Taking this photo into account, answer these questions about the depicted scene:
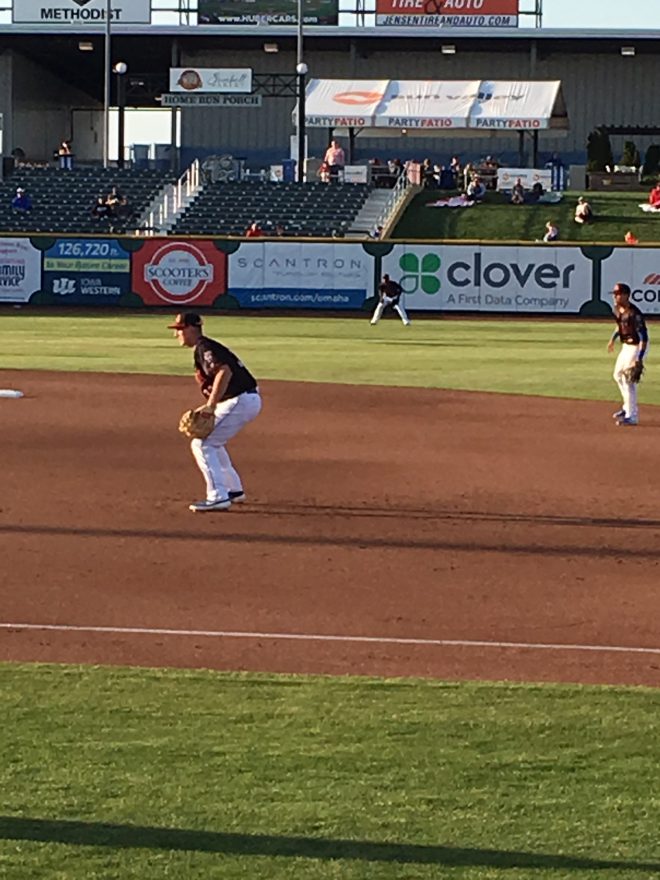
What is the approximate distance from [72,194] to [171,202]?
367 centimetres

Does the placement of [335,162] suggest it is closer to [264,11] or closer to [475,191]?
[475,191]

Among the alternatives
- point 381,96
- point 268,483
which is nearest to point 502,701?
point 268,483

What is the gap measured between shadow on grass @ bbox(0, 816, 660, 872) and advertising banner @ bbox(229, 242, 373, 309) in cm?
3583

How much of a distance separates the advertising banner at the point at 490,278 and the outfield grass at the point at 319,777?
3294cm

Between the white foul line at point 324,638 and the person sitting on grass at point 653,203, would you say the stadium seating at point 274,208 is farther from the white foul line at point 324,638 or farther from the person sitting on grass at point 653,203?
the white foul line at point 324,638

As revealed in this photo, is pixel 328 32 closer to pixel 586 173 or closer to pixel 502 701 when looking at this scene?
pixel 586 173

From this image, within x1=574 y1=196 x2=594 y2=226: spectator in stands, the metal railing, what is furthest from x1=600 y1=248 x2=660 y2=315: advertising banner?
the metal railing

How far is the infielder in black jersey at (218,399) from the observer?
13.8 metres

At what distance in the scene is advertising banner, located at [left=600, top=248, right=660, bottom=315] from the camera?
1580 inches

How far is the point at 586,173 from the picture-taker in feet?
200

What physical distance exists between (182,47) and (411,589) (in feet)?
195

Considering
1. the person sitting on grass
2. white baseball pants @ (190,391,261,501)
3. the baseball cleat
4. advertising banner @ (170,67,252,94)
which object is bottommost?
the baseball cleat

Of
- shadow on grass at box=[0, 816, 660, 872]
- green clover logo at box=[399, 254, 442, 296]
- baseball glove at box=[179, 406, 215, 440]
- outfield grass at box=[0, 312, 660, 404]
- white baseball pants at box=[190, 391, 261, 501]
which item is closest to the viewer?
shadow on grass at box=[0, 816, 660, 872]

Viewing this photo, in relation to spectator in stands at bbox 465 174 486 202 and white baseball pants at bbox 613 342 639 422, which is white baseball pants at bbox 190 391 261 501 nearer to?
white baseball pants at bbox 613 342 639 422
